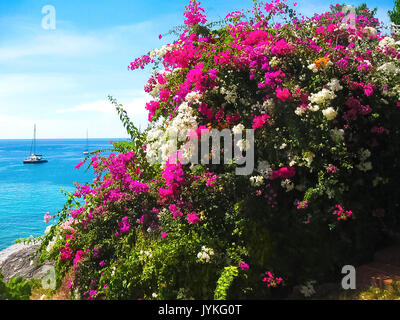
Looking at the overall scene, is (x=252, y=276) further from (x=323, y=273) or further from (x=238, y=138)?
(x=238, y=138)

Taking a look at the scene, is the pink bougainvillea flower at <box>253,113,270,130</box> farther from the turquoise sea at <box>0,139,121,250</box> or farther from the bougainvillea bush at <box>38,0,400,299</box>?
the turquoise sea at <box>0,139,121,250</box>

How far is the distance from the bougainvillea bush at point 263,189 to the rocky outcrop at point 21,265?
64.5 inches

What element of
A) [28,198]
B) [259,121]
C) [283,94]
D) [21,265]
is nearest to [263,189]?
[259,121]

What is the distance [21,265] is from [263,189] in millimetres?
6229

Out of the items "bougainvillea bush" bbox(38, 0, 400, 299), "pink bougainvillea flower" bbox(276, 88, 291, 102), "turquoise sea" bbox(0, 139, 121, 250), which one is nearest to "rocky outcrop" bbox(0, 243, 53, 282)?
"bougainvillea bush" bbox(38, 0, 400, 299)

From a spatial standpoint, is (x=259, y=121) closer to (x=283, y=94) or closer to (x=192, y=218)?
(x=283, y=94)

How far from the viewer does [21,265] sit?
7.86 meters

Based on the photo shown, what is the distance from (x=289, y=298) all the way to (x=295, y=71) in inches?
137

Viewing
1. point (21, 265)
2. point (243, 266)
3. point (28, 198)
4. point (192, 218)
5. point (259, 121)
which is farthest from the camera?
point (28, 198)

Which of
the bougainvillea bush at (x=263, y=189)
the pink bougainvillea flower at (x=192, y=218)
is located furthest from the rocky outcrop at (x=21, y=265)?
the pink bougainvillea flower at (x=192, y=218)

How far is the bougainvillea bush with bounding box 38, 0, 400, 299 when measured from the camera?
184 inches

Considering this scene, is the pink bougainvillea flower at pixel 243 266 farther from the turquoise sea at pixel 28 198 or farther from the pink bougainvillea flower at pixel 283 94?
the turquoise sea at pixel 28 198

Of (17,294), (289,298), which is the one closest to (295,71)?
(289,298)

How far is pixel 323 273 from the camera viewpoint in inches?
197
